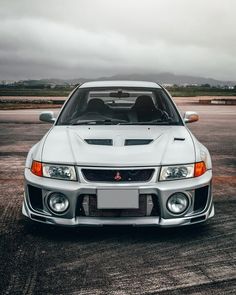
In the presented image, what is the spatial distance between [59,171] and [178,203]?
1084 millimetres

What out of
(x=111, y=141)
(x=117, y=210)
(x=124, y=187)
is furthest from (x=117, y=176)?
(x=111, y=141)

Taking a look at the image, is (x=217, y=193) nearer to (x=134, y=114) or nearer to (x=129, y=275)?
(x=134, y=114)

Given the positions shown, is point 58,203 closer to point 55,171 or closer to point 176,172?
point 55,171

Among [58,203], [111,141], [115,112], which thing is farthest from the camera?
[115,112]

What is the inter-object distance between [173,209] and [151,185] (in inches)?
12.6

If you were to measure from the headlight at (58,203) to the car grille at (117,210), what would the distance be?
12 centimetres

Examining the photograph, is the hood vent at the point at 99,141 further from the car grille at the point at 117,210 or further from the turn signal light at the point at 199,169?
the turn signal light at the point at 199,169

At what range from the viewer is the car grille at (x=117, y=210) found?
12.3ft

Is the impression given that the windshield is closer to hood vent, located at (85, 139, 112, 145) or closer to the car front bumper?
hood vent, located at (85, 139, 112, 145)

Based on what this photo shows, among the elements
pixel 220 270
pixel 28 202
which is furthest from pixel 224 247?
pixel 28 202

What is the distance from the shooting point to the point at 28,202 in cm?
405

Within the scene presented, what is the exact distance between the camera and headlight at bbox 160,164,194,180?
150 inches

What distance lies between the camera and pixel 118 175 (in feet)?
12.3

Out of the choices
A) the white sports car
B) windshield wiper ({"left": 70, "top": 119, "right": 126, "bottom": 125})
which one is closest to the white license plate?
the white sports car
